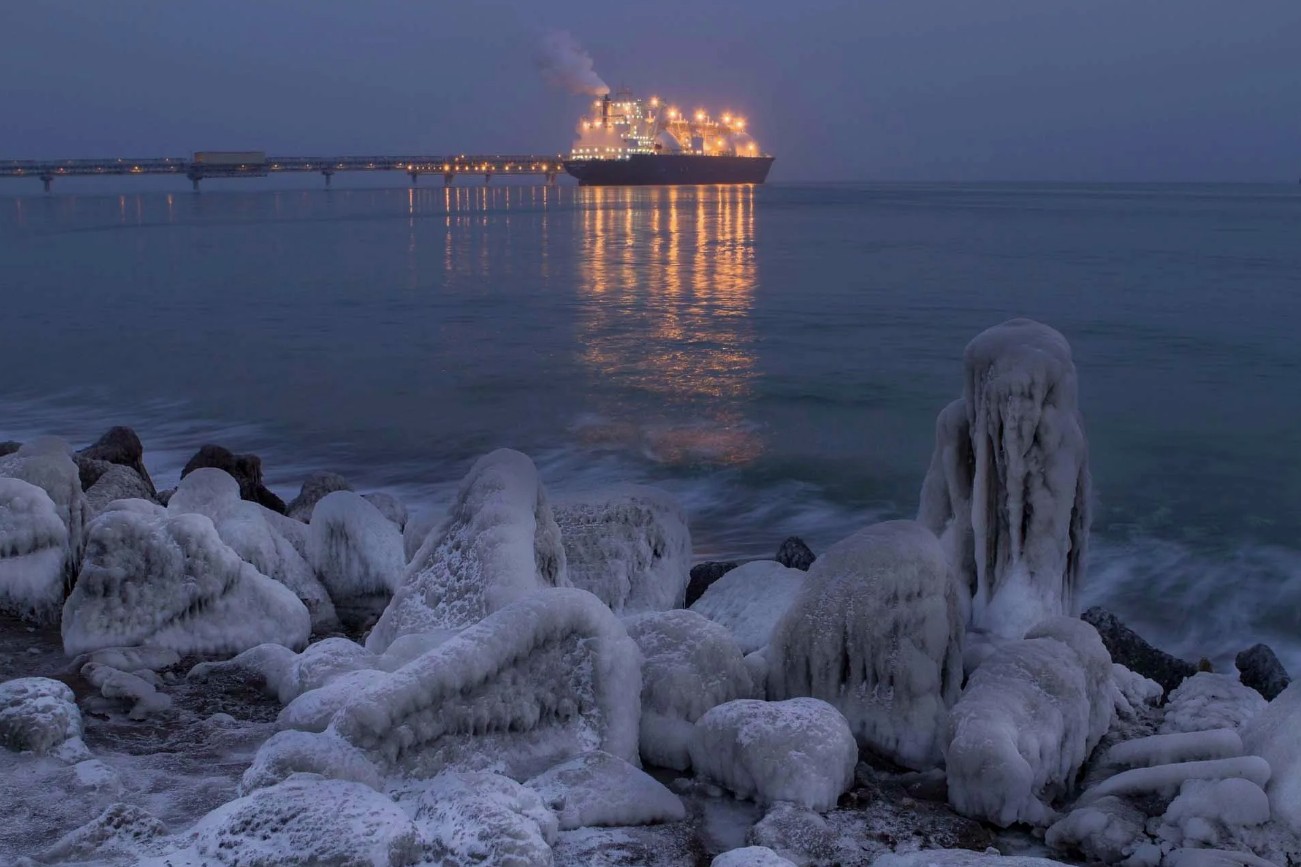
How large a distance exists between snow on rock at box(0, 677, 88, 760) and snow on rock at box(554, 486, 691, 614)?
10.3 feet

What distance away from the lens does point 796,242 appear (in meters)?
58.4

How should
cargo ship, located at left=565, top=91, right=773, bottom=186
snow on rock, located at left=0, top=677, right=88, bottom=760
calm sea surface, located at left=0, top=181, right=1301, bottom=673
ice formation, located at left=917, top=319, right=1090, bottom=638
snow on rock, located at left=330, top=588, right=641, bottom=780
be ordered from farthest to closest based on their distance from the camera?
cargo ship, located at left=565, top=91, right=773, bottom=186, calm sea surface, located at left=0, top=181, right=1301, bottom=673, ice formation, located at left=917, top=319, right=1090, bottom=638, snow on rock, located at left=0, top=677, right=88, bottom=760, snow on rock, located at left=330, top=588, right=641, bottom=780

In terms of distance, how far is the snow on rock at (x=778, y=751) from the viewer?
4723 mm

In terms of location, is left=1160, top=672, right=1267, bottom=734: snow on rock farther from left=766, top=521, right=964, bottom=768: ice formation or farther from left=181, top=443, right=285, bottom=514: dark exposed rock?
left=181, top=443, right=285, bottom=514: dark exposed rock

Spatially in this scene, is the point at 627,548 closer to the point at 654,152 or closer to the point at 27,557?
the point at 27,557

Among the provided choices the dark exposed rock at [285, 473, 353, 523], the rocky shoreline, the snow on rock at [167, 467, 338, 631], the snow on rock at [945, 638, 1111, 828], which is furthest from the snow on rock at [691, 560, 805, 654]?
the dark exposed rock at [285, 473, 353, 523]

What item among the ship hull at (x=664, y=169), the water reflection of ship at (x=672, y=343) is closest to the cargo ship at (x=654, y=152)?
the ship hull at (x=664, y=169)

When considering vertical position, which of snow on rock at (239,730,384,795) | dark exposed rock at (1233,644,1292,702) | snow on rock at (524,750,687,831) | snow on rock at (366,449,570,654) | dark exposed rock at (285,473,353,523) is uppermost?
snow on rock at (366,449,570,654)

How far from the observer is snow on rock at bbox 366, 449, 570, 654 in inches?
235

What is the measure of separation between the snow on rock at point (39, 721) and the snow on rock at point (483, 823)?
177 centimetres

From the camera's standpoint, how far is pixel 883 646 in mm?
5453

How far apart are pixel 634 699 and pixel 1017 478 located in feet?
Answer: 8.50

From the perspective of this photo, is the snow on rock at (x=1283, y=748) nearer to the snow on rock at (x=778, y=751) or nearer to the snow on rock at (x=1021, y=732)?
the snow on rock at (x=1021, y=732)

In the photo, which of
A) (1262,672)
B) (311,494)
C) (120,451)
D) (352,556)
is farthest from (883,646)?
(120,451)
